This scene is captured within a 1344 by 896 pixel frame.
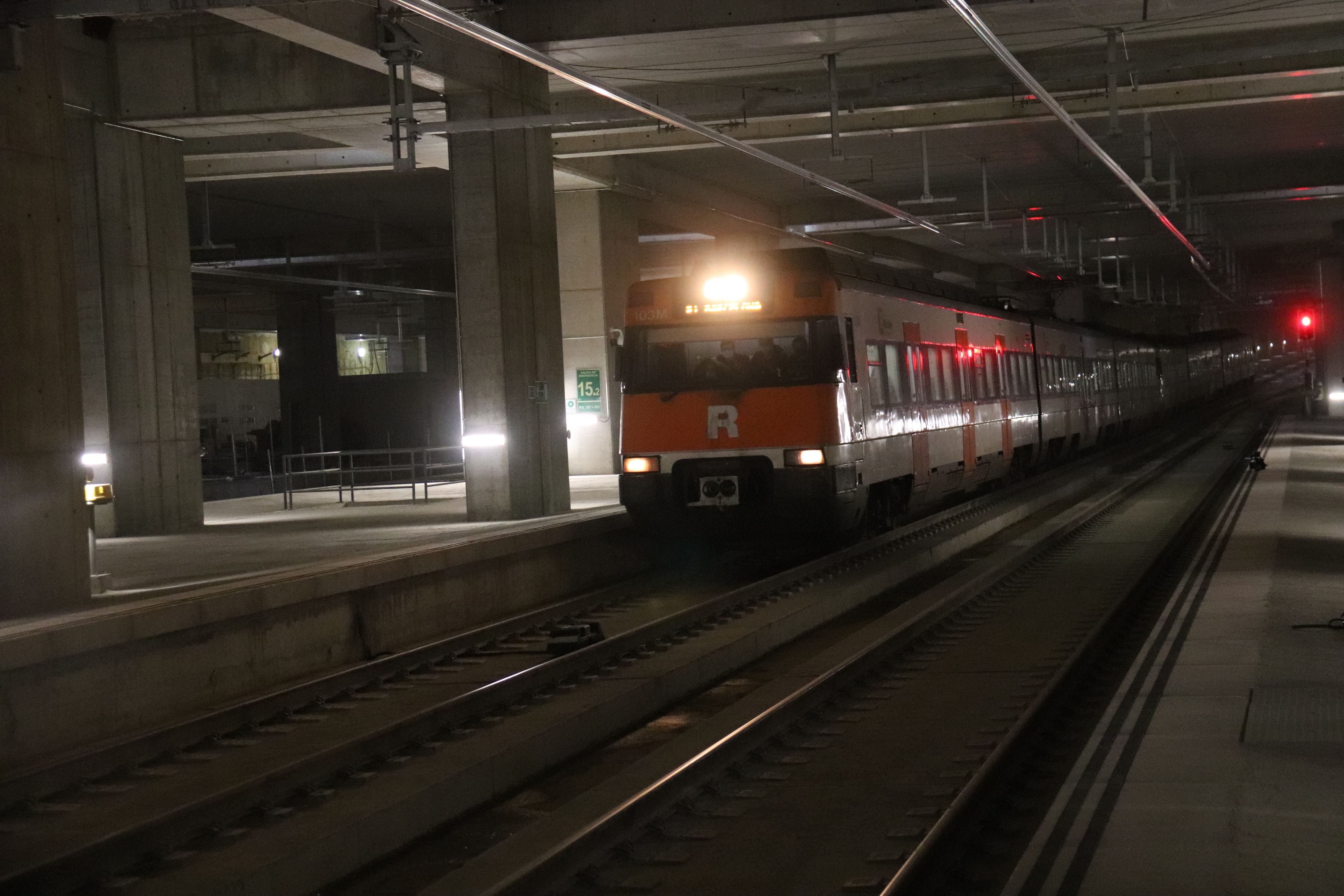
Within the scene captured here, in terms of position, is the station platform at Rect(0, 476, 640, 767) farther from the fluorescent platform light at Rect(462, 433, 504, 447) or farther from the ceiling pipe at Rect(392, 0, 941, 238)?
the ceiling pipe at Rect(392, 0, 941, 238)

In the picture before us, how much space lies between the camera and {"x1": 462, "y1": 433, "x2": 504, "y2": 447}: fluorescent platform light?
18.1 m

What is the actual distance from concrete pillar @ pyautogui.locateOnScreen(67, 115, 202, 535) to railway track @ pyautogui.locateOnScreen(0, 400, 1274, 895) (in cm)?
815

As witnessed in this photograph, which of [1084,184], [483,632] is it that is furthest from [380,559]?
[1084,184]

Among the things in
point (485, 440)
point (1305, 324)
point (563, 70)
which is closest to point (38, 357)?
point (563, 70)

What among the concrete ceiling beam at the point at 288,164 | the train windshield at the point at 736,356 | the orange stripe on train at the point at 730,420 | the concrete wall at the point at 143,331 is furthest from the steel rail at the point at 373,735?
the concrete ceiling beam at the point at 288,164

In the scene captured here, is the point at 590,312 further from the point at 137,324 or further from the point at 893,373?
the point at 893,373

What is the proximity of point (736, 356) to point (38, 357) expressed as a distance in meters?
6.72

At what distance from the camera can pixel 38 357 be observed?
11.2 m

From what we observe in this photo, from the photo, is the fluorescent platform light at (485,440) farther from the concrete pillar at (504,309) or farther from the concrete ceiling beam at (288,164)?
the concrete ceiling beam at (288,164)

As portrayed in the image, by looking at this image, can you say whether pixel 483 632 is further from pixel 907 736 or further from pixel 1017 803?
pixel 1017 803

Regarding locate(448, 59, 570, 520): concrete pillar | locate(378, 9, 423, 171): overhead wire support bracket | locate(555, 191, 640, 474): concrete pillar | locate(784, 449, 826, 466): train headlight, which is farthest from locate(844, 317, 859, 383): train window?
locate(555, 191, 640, 474): concrete pillar

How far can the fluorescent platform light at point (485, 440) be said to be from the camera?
59.5 feet

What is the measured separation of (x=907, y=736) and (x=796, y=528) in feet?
20.1

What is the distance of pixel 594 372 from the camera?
27.7m
